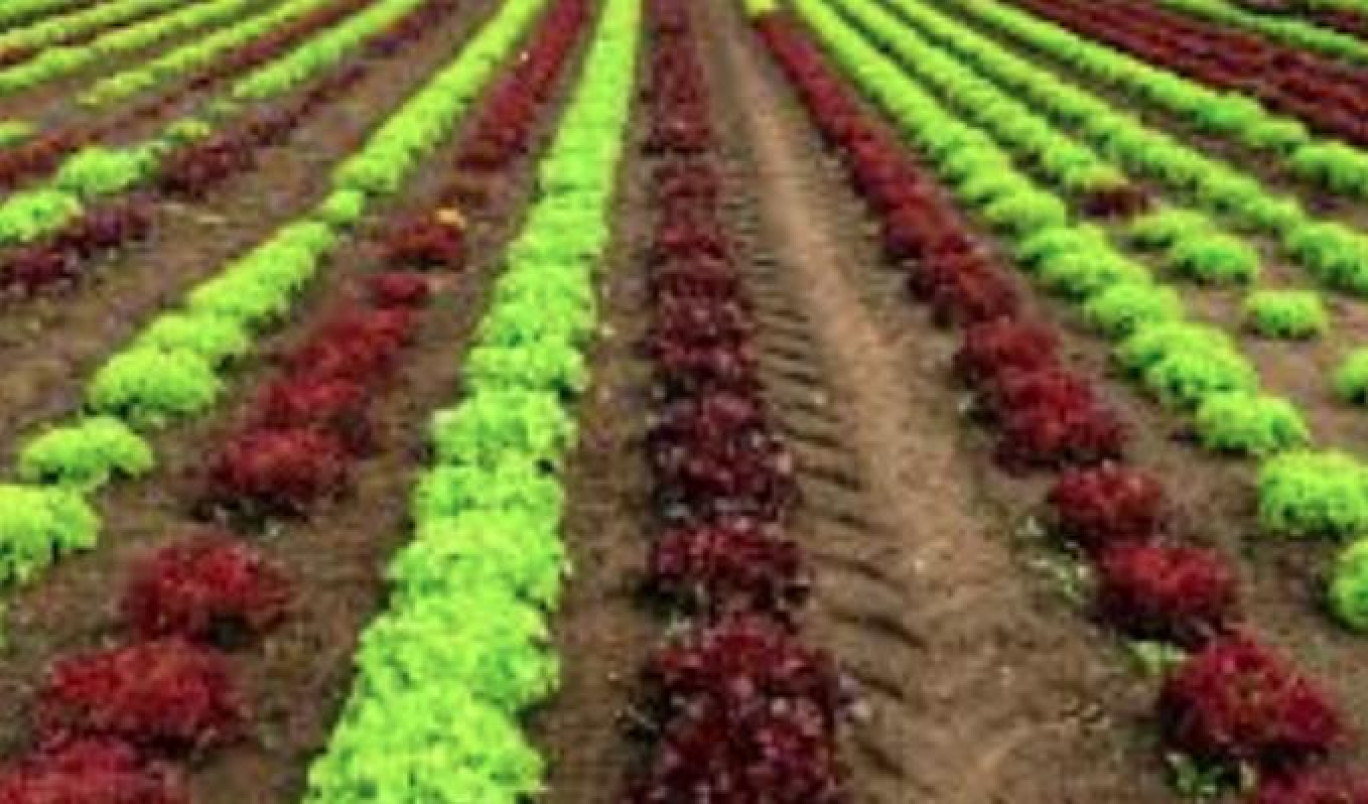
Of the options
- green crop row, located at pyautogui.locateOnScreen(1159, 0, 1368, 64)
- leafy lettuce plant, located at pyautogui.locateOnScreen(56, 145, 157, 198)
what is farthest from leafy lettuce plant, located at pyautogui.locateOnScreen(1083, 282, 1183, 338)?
green crop row, located at pyautogui.locateOnScreen(1159, 0, 1368, 64)

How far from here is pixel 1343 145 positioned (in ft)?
106

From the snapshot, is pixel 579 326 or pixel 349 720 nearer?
pixel 349 720

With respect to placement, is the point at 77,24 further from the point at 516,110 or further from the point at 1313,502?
the point at 1313,502

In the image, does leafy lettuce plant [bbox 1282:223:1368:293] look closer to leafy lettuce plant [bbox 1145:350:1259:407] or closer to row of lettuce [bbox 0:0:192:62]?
leafy lettuce plant [bbox 1145:350:1259:407]

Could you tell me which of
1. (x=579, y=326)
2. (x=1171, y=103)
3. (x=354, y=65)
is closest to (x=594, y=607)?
(x=579, y=326)

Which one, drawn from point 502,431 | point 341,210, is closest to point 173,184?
point 341,210

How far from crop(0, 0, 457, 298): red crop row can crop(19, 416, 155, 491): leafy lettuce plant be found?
620cm

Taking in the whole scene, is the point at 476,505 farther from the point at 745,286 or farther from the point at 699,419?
the point at 745,286

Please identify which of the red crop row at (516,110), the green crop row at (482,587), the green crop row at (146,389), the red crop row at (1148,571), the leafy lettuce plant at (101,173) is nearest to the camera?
the green crop row at (482,587)

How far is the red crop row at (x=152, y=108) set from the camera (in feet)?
103

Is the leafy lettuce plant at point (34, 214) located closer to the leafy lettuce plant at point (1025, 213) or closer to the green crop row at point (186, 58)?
the leafy lettuce plant at point (1025, 213)

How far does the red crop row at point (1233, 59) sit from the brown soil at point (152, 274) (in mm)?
14997

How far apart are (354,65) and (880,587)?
31590 mm

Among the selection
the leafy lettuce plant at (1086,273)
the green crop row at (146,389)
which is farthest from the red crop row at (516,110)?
the leafy lettuce plant at (1086,273)
